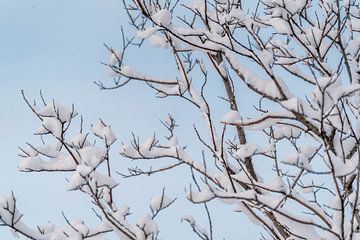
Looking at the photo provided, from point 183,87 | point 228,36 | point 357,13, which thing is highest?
point 357,13

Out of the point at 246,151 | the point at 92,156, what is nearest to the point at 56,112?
the point at 92,156

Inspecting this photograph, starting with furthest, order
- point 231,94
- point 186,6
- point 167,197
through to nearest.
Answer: point 231,94 → point 186,6 → point 167,197

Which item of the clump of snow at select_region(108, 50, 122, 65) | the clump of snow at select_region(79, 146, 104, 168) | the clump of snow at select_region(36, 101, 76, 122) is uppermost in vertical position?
the clump of snow at select_region(108, 50, 122, 65)

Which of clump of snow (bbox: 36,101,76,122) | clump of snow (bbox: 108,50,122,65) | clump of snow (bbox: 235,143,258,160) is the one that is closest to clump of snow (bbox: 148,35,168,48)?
clump of snow (bbox: 108,50,122,65)

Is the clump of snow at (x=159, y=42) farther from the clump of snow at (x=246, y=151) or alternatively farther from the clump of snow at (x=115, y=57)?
the clump of snow at (x=246, y=151)

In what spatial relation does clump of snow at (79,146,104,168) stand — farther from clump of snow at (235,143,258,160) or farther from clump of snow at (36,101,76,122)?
clump of snow at (235,143,258,160)

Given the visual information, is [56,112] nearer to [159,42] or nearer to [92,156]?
[92,156]

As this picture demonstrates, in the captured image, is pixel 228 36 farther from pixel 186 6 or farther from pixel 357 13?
pixel 357 13

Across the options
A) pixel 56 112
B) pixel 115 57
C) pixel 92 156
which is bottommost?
pixel 92 156

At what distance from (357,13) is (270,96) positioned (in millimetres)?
2170

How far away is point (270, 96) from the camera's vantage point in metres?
3.13

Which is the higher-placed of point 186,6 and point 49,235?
point 186,6

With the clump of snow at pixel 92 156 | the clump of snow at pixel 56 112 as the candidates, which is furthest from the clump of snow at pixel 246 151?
the clump of snow at pixel 56 112

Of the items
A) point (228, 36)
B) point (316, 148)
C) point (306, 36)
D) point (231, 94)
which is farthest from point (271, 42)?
point (316, 148)
